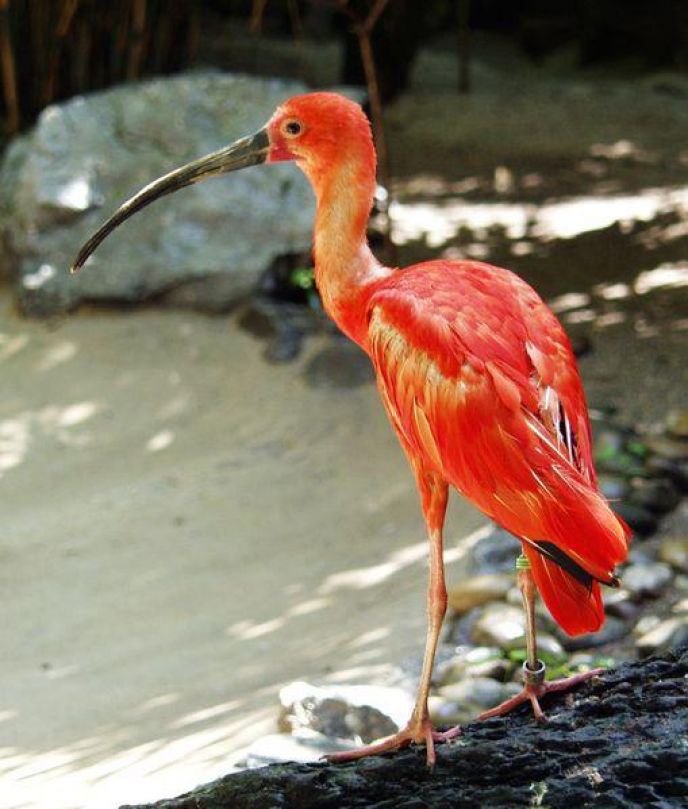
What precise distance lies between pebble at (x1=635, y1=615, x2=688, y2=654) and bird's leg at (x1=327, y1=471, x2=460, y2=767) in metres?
1.54

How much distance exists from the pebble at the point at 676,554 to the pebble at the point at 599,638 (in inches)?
Answer: 16.3

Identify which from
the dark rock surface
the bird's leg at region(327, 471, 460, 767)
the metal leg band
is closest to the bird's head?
the bird's leg at region(327, 471, 460, 767)

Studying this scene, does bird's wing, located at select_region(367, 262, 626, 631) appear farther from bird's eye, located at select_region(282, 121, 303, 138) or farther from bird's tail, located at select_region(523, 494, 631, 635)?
bird's eye, located at select_region(282, 121, 303, 138)

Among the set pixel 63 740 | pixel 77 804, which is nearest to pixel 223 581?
pixel 63 740

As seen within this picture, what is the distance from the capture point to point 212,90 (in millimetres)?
8562

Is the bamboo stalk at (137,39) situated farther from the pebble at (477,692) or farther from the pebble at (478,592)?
the pebble at (477,692)

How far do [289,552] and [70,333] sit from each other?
266 centimetres

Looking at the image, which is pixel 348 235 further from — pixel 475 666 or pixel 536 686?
pixel 475 666

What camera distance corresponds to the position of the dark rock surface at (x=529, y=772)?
272cm

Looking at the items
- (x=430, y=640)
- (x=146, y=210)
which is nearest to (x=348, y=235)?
(x=430, y=640)

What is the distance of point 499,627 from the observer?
15.7 ft

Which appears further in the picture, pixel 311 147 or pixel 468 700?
pixel 468 700

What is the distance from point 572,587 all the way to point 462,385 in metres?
0.49

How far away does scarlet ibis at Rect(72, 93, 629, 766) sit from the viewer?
2896 mm
